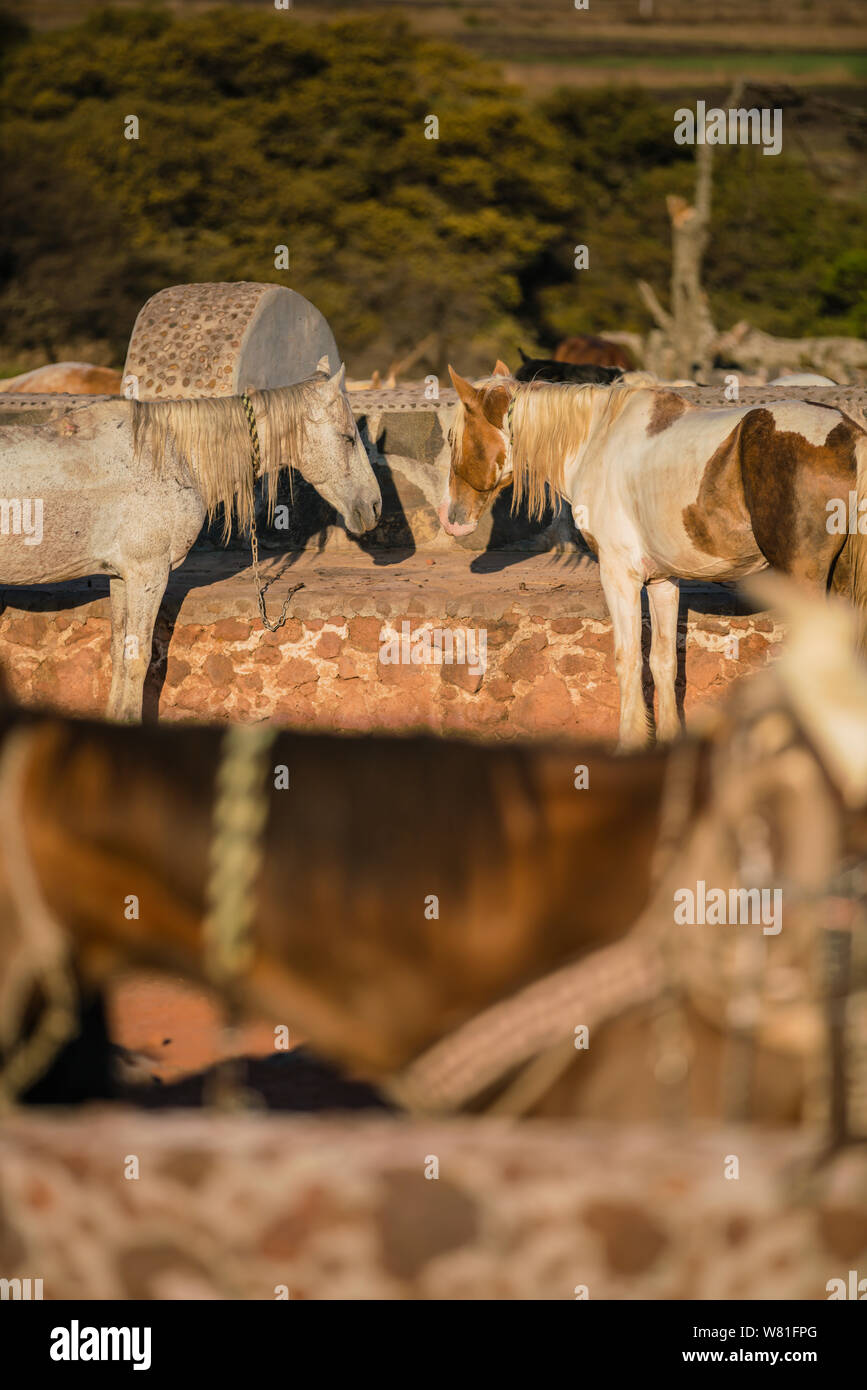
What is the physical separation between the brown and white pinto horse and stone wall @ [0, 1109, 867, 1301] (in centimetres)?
444

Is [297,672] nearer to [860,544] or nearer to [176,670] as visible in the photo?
[176,670]

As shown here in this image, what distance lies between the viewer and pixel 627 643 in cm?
677

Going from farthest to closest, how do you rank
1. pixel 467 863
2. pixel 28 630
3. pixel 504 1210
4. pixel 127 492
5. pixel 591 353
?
pixel 591 353, pixel 28 630, pixel 127 492, pixel 467 863, pixel 504 1210

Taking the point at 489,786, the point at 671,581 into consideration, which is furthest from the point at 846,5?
the point at 489,786

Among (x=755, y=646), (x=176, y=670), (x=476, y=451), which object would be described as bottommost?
(x=176, y=670)

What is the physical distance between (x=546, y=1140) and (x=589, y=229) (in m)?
46.0

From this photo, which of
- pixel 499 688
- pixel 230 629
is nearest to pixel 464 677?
pixel 499 688

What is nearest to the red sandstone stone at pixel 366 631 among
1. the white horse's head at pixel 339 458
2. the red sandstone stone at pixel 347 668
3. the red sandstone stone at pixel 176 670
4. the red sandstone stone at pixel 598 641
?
the red sandstone stone at pixel 347 668

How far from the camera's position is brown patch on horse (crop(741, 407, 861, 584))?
5488mm

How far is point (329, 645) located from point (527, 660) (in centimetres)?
119

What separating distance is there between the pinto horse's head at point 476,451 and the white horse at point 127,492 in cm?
103

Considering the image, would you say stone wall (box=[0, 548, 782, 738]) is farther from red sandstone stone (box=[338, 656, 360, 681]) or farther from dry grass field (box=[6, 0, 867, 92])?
dry grass field (box=[6, 0, 867, 92])

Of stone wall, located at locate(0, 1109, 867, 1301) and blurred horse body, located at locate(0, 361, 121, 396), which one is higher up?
blurred horse body, located at locate(0, 361, 121, 396)

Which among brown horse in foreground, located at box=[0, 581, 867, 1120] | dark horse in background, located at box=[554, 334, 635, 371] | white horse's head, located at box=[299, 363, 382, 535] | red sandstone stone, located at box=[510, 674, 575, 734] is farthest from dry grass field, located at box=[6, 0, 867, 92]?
brown horse in foreground, located at box=[0, 581, 867, 1120]
